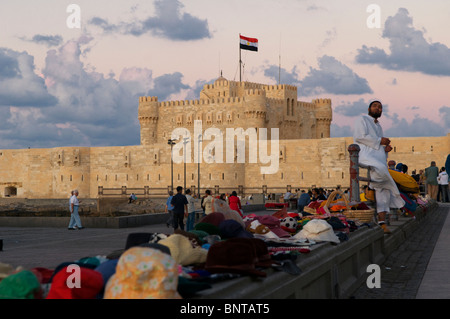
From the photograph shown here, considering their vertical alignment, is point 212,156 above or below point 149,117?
→ below

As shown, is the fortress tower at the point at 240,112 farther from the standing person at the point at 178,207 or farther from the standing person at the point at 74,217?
the standing person at the point at 178,207

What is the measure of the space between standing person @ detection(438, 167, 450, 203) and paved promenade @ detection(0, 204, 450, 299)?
967cm

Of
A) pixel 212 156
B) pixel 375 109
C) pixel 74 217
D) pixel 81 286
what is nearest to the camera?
pixel 81 286

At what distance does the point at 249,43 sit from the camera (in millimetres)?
64750

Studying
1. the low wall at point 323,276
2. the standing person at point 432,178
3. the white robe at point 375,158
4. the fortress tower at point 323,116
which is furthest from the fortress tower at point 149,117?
the low wall at point 323,276

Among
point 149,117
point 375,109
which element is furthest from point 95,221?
point 149,117

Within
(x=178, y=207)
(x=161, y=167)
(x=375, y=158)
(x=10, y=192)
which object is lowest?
(x=10, y=192)

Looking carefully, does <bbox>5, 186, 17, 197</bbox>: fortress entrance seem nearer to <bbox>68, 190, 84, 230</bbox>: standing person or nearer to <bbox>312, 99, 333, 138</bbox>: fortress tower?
<bbox>312, 99, 333, 138</bbox>: fortress tower

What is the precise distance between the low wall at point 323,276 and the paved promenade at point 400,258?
0.62 feet

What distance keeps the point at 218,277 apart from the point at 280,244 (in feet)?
6.94

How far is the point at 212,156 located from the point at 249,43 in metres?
14.3

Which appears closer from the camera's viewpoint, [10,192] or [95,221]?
[95,221]

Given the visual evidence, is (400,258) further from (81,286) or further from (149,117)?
(149,117)

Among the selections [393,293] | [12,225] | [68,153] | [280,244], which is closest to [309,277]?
[280,244]
